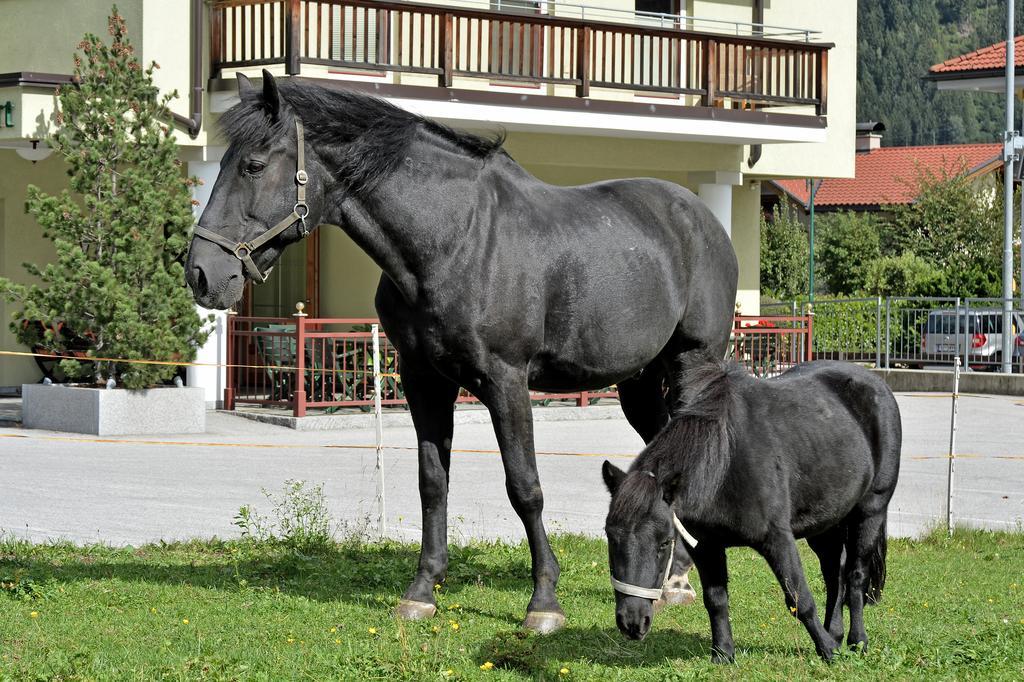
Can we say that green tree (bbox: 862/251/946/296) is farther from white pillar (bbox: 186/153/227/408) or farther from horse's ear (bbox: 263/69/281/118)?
horse's ear (bbox: 263/69/281/118)

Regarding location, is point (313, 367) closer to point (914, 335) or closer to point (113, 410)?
point (113, 410)

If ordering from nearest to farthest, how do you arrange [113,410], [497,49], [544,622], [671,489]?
[671,489] < [544,622] < [113,410] < [497,49]

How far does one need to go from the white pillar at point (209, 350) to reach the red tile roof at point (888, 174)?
140ft

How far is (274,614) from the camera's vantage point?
7391mm

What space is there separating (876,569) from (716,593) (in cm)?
107

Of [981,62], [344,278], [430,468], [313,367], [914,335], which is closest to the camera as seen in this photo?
[430,468]

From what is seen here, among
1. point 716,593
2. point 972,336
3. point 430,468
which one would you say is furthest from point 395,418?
point 972,336

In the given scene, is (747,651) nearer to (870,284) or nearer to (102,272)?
(102,272)

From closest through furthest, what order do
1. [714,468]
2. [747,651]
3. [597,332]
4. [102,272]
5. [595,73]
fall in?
1. [714,468]
2. [747,651]
3. [597,332]
4. [102,272]
5. [595,73]

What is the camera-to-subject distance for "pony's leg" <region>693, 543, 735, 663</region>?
6.15 meters

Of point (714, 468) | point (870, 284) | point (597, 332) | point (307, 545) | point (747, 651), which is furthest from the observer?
point (870, 284)

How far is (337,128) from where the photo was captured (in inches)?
273

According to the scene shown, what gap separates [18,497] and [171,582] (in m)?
4.44

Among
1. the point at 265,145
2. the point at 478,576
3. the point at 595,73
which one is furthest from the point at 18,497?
the point at 595,73
